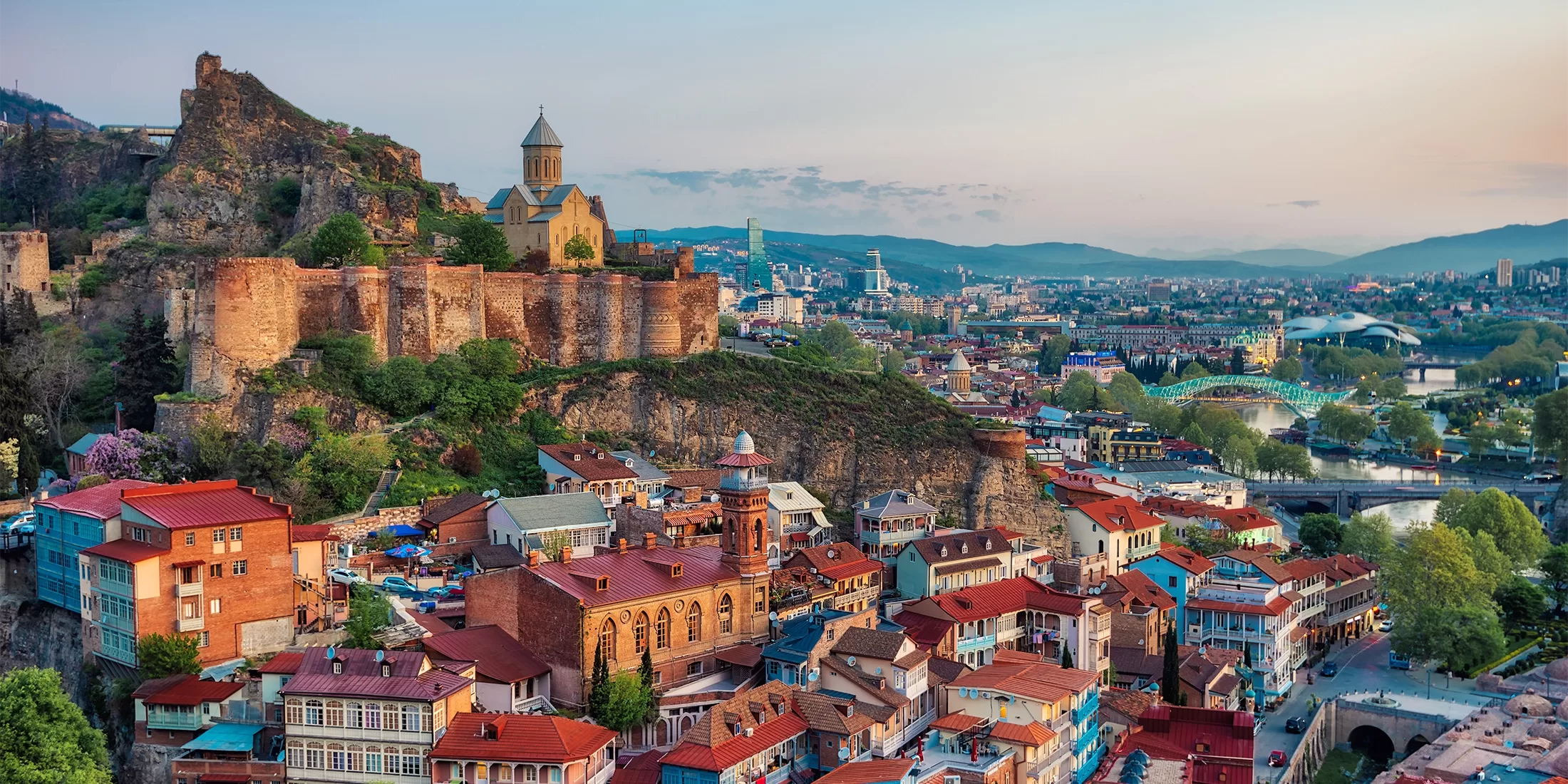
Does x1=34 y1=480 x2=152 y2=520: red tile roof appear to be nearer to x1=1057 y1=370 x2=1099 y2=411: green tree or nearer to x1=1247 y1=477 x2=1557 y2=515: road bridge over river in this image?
x1=1247 y1=477 x2=1557 y2=515: road bridge over river

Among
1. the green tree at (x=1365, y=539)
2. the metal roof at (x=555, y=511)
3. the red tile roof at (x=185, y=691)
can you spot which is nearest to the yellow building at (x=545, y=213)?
the metal roof at (x=555, y=511)

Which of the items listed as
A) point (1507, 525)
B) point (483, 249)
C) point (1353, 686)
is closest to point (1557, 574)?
Answer: point (1507, 525)

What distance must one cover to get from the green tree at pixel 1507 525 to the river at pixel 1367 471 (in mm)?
3157

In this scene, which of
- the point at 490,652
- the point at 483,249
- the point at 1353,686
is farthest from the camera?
the point at 483,249

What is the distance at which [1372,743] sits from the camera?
3612 cm

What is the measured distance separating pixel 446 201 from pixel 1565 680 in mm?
36439

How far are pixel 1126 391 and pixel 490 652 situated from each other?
77.8 meters

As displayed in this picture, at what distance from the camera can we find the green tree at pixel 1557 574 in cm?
4750

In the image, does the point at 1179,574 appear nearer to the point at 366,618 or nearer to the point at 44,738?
the point at 366,618

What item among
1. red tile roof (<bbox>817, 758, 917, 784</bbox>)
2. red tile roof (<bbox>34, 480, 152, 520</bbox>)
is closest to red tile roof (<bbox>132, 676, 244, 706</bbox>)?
red tile roof (<bbox>34, 480, 152, 520</bbox>)

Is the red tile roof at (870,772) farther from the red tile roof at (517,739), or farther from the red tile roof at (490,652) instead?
the red tile roof at (490,652)

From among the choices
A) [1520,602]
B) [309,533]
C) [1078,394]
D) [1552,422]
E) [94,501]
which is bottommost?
[1520,602]

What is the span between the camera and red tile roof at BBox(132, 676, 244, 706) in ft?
78.9

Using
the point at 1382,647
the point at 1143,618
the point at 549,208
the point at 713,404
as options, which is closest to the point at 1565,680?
the point at 1382,647
